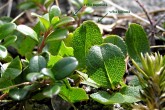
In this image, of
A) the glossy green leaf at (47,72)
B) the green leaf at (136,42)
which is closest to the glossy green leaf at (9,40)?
the glossy green leaf at (47,72)

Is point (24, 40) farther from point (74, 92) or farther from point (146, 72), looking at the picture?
point (146, 72)

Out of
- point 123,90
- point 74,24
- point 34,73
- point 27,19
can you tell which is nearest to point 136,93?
point 123,90

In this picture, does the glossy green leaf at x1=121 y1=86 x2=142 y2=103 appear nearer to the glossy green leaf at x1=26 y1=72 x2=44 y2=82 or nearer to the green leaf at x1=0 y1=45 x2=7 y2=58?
the glossy green leaf at x1=26 y1=72 x2=44 y2=82

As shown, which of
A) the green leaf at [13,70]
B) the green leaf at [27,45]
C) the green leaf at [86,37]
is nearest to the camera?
the green leaf at [13,70]

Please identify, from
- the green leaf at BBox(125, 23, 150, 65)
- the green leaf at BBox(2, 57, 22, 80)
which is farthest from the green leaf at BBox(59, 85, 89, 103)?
the green leaf at BBox(125, 23, 150, 65)

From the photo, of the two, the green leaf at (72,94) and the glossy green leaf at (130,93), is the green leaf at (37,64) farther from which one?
the glossy green leaf at (130,93)

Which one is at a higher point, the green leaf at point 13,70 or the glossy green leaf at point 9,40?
the glossy green leaf at point 9,40

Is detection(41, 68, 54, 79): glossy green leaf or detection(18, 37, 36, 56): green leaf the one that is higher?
detection(41, 68, 54, 79): glossy green leaf
